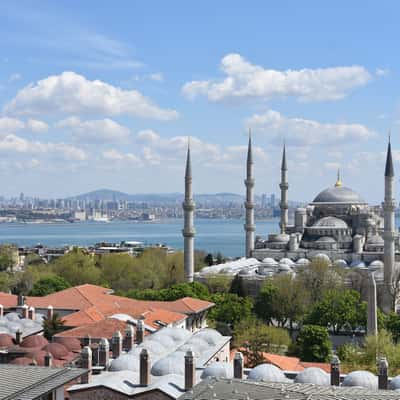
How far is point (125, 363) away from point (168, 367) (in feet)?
3.81

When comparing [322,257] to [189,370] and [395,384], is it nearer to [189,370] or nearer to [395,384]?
[395,384]

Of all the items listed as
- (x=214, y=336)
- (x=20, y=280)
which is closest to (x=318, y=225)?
(x=20, y=280)

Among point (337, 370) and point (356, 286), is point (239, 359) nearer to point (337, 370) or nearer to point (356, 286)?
point (337, 370)

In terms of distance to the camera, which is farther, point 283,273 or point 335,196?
point 335,196

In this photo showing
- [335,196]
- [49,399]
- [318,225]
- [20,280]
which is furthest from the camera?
[335,196]

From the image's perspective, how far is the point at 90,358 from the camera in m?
18.8

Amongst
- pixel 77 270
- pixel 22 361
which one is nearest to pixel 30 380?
pixel 22 361

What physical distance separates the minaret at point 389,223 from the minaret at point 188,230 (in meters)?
11.2

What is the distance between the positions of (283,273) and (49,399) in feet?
101

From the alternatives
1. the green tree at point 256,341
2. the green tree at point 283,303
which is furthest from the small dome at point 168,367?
the green tree at point 283,303

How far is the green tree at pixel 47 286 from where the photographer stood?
38969 mm

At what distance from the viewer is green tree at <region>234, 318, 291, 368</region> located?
23.6 metres

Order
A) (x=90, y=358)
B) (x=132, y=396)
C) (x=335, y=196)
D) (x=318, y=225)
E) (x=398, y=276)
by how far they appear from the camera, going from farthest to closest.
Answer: (x=335, y=196) < (x=318, y=225) < (x=398, y=276) < (x=90, y=358) < (x=132, y=396)

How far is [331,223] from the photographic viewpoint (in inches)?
2079
